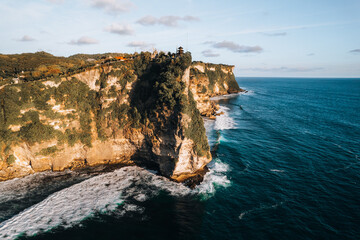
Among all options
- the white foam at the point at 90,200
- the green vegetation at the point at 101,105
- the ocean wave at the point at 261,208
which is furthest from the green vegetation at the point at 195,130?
the ocean wave at the point at 261,208

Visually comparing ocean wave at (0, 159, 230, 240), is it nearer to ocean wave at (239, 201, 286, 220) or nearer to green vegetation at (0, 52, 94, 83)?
ocean wave at (239, 201, 286, 220)

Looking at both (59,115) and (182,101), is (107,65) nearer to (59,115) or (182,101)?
(59,115)

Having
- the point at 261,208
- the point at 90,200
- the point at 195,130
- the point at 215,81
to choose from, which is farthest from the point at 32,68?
the point at 215,81

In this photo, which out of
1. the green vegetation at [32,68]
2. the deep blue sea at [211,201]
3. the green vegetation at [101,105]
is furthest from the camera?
the green vegetation at [32,68]

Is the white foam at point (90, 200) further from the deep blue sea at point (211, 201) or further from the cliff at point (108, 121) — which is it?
the cliff at point (108, 121)

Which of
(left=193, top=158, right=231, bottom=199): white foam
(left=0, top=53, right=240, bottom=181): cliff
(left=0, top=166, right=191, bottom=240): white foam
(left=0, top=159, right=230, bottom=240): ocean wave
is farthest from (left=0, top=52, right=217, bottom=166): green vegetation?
(left=0, top=166, right=191, bottom=240): white foam

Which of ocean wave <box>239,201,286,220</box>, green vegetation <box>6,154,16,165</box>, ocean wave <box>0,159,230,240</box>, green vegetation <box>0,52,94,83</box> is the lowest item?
ocean wave <box>239,201,286,220</box>

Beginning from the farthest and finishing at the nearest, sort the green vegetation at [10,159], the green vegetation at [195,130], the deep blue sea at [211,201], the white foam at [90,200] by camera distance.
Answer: the green vegetation at [195,130]
the green vegetation at [10,159]
the white foam at [90,200]
the deep blue sea at [211,201]

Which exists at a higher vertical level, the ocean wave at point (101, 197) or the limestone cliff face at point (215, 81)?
the limestone cliff face at point (215, 81)
